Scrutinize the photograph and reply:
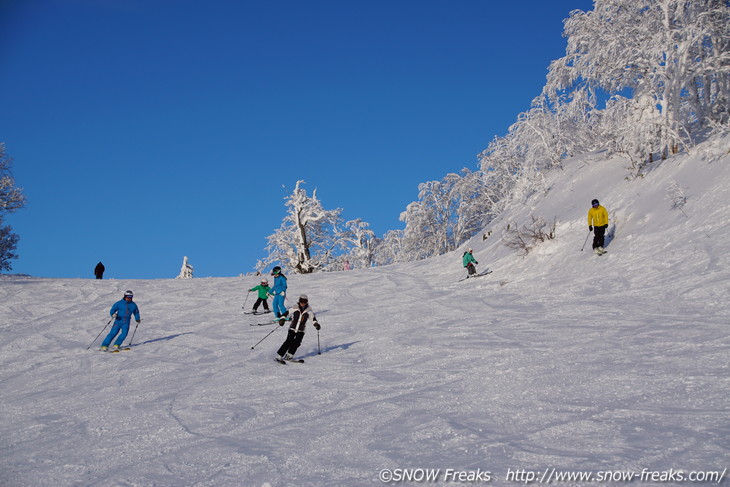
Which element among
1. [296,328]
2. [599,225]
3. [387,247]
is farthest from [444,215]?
[296,328]

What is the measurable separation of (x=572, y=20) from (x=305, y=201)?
26.7 meters

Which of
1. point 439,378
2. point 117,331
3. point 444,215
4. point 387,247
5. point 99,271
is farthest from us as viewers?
point 387,247

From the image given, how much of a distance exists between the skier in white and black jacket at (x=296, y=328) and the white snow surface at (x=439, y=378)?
1.78 feet

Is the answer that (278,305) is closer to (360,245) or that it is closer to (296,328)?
(296,328)

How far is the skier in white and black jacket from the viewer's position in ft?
34.8

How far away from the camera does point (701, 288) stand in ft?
35.7

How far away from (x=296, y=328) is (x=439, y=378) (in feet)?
12.4

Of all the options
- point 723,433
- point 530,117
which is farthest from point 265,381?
point 530,117

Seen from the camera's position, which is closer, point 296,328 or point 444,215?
point 296,328

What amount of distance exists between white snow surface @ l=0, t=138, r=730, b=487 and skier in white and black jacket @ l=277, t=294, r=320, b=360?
0.54 m

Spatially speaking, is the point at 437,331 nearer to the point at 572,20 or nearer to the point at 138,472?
the point at 138,472

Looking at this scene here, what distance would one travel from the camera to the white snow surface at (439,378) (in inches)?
196

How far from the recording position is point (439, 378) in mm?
8117

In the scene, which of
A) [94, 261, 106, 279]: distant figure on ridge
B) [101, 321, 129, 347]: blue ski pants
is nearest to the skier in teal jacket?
[101, 321, 129, 347]: blue ski pants
